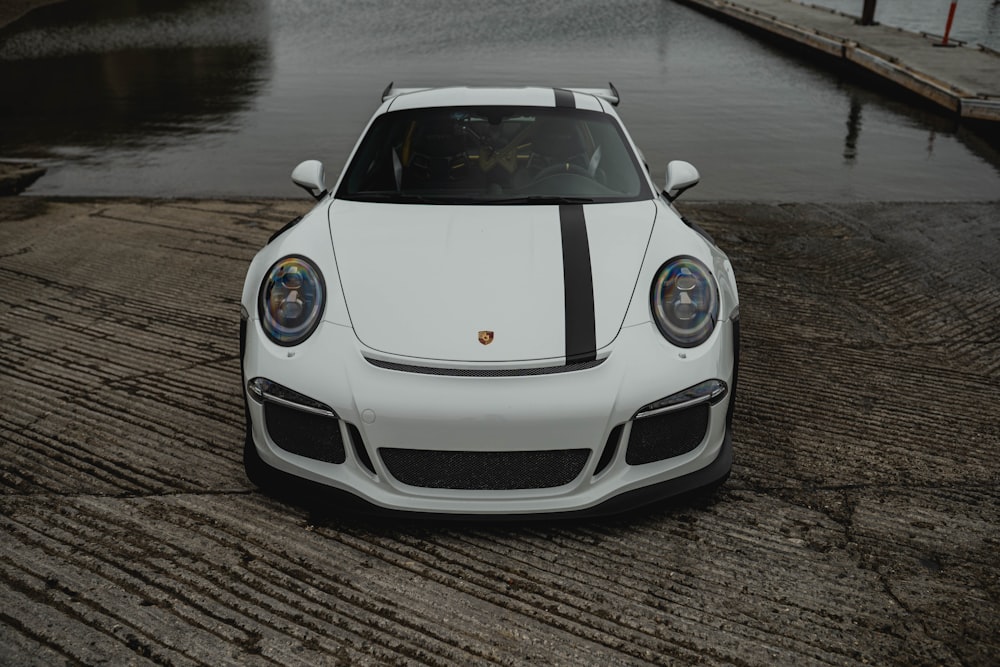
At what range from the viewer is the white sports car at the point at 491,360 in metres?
2.38

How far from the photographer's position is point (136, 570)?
2.46 meters

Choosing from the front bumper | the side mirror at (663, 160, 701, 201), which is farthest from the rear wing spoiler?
the front bumper

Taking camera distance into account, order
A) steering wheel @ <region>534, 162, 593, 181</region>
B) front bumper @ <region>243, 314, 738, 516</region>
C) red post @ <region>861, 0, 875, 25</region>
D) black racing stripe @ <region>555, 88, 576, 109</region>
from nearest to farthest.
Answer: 1. front bumper @ <region>243, 314, 738, 516</region>
2. steering wheel @ <region>534, 162, 593, 181</region>
3. black racing stripe @ <region>555, 88, 576, 109</region>
4. red post @ <region>861, 0, 875, 25</region>

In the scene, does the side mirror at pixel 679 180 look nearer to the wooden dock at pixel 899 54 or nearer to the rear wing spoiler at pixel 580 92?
the rear wing spoiler at pixel 580 92

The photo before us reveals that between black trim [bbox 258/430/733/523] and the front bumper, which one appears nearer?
the front bumper

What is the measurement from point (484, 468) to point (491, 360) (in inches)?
12.7

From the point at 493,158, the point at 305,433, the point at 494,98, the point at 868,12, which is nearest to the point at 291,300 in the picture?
the point at 305,433

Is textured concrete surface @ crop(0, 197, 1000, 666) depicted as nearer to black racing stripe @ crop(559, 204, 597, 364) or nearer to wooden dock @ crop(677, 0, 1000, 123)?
black racing stripe @ crop(559, 204, 597, 364)

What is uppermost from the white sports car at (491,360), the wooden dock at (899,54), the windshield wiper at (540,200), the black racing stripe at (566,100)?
the black racing stripe at (566,100)

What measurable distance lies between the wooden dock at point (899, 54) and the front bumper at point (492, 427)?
11.1 meters

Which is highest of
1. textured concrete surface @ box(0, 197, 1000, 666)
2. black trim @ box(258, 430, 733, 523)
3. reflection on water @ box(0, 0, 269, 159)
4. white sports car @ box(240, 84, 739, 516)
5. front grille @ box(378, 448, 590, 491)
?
white sports car @ box(240, 84, 739, 516)

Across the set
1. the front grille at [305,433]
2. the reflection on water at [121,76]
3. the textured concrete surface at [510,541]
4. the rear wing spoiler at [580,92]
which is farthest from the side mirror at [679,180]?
the reflection on water at [121,76]

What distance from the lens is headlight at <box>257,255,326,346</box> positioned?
2.58m

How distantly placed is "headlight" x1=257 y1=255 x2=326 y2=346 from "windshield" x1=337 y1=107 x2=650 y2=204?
0.63m
